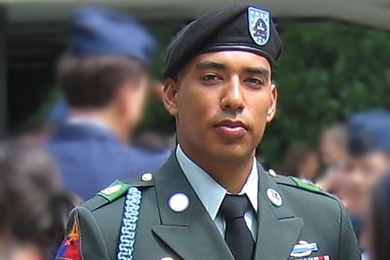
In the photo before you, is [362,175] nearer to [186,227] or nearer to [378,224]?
[378,224]

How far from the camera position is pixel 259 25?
64.0 inches

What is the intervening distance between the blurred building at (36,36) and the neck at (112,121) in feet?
0.65

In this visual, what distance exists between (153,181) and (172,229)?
0.12 m

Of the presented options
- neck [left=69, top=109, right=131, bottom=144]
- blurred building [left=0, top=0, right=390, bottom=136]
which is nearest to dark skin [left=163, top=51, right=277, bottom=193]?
neck [left=69, top=109, right=131, bottom=144]

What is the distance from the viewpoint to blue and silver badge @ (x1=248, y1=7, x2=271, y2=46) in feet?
5.24

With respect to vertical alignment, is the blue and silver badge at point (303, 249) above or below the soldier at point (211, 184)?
below

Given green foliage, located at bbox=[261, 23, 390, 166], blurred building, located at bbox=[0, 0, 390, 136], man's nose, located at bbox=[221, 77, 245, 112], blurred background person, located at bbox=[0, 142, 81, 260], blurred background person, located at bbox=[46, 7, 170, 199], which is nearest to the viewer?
man's nose, located at bbox=[221, 77, 245, 112]

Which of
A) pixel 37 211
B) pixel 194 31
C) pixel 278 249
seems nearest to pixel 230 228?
pixel 278 249

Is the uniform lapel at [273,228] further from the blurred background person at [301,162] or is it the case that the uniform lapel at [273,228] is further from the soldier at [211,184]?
the blurred background person at [301,162]

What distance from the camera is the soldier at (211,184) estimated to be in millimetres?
1525

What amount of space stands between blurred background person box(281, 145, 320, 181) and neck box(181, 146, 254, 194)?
187cm

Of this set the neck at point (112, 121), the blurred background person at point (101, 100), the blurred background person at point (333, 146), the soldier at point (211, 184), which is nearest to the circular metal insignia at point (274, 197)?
the soldier at point (211, 184)

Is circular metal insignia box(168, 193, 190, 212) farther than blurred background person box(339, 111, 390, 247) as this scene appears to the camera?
No

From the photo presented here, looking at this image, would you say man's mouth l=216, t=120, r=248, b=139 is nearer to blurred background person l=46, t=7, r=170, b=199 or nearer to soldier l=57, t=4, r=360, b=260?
soldier l=57, t=4, r=360, b=260
